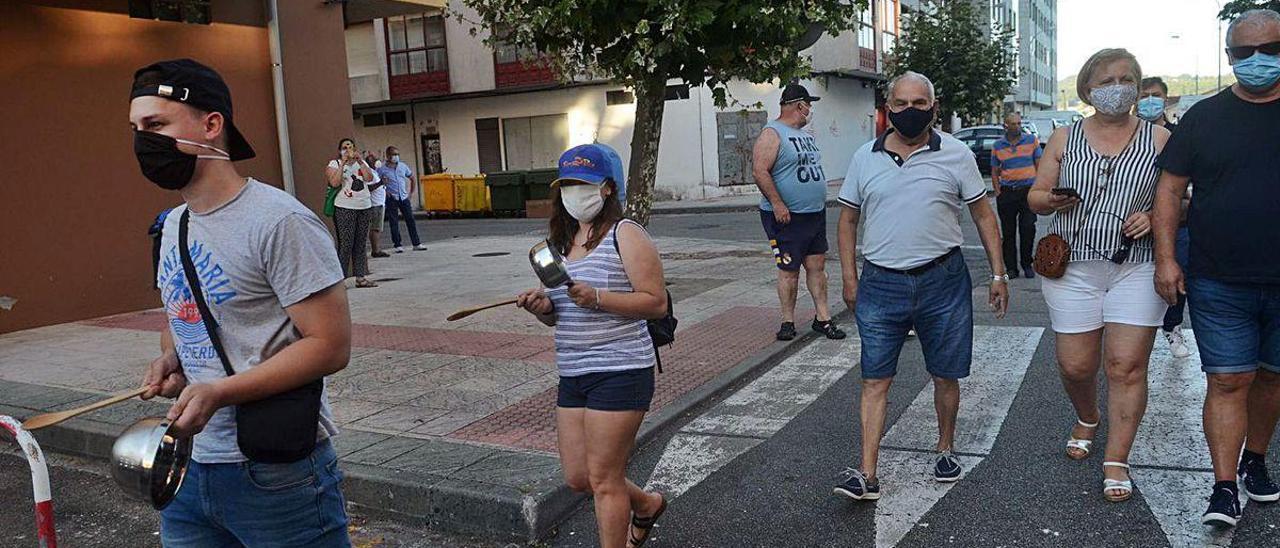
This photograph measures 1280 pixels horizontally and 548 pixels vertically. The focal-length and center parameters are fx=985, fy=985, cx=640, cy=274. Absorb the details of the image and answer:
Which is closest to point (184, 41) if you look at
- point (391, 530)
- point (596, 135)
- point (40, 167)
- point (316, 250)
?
point (40, 167)

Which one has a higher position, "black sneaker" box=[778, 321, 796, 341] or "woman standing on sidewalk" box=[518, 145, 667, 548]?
"woman standing on sidewalk" box=[518, 145, 667, 548]

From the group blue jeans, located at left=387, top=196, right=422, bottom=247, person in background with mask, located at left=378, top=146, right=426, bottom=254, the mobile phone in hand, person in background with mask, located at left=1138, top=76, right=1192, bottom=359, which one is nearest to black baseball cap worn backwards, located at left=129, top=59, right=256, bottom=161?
the mobile phone in hand

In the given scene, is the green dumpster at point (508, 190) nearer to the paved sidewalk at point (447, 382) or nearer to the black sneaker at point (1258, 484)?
the paved sidewalk at point (447, 382)

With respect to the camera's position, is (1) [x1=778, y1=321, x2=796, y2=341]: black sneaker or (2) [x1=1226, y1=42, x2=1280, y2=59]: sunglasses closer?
(2) [x1=1226, y1=42, x2=1280, y2=59]: sunglasses

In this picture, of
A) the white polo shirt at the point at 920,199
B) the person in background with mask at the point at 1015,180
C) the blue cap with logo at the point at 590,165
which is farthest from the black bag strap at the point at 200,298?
the person in background with mask at the point at 1015,180

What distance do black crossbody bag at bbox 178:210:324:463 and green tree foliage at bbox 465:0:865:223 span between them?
586 cm

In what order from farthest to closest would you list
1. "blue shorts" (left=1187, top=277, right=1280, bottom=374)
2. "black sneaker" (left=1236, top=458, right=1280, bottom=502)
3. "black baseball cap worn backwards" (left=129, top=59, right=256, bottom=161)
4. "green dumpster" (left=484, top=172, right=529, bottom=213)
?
"green dumpster" (left=484, top=172, right=529, bottom=213)
"black sneaker" (left=1236, top=458, right=1280, bottom=502)
"blue shorts" (left=1187, top=277, right=1280, bottom=374)
"black baseball cap worn backwards" (left=129, top=59, right=256, bottom=161)

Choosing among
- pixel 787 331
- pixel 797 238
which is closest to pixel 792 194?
pixel 797 238

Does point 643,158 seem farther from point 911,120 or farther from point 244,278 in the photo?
point 244,278

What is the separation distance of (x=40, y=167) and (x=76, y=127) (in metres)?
0.52

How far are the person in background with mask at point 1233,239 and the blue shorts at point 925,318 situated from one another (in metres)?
0.76

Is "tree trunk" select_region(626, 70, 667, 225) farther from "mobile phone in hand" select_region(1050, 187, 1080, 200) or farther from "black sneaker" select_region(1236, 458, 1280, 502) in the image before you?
"black sneaker" select_region(1236, 458, 1280, 502)

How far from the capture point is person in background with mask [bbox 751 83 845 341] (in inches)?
284

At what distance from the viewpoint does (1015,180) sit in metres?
9.80
